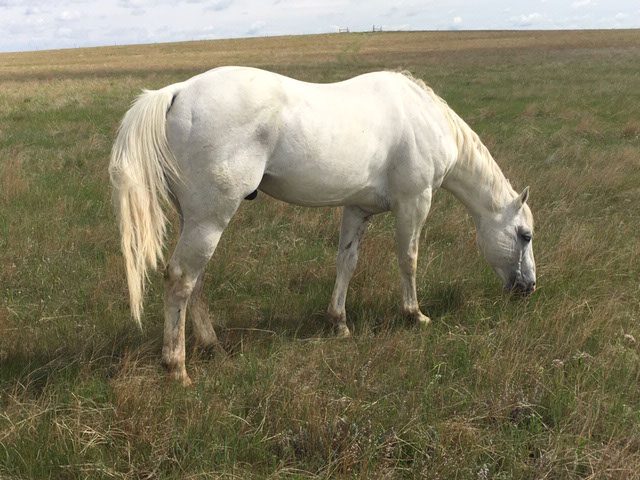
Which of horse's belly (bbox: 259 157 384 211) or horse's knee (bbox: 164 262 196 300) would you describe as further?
horse's belly (bbox: 259 157 384 211)

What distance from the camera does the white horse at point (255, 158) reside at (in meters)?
2.97

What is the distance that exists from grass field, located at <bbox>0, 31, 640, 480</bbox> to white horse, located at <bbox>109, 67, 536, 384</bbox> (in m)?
0.48

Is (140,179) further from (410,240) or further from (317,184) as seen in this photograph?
(410,240)

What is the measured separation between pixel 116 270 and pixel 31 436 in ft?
8.02

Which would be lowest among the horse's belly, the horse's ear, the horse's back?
the horse's ear

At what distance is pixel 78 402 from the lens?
2.58 meters

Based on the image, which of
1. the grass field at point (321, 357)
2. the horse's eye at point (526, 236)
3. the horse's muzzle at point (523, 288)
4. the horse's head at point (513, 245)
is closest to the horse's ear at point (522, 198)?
the horse's head at point (513, 245)

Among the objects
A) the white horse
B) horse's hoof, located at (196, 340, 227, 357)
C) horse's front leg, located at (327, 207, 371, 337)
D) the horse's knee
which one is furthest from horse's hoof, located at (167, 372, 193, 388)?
horse's front leg, located at (327, 207, 371, 337)

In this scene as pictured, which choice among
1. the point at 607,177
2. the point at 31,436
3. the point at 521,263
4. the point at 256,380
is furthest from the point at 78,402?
the point at 607,177

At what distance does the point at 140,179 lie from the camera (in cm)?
296

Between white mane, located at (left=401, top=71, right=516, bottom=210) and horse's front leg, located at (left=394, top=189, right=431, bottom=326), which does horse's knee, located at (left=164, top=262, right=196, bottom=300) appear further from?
white mane, located at (left=401, top=71, right=516, bottom=210)

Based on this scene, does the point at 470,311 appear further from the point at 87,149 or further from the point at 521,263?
the point at 87,149

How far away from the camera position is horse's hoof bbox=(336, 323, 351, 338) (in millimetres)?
3908

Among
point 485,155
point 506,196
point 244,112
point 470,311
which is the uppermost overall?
point 244,112
